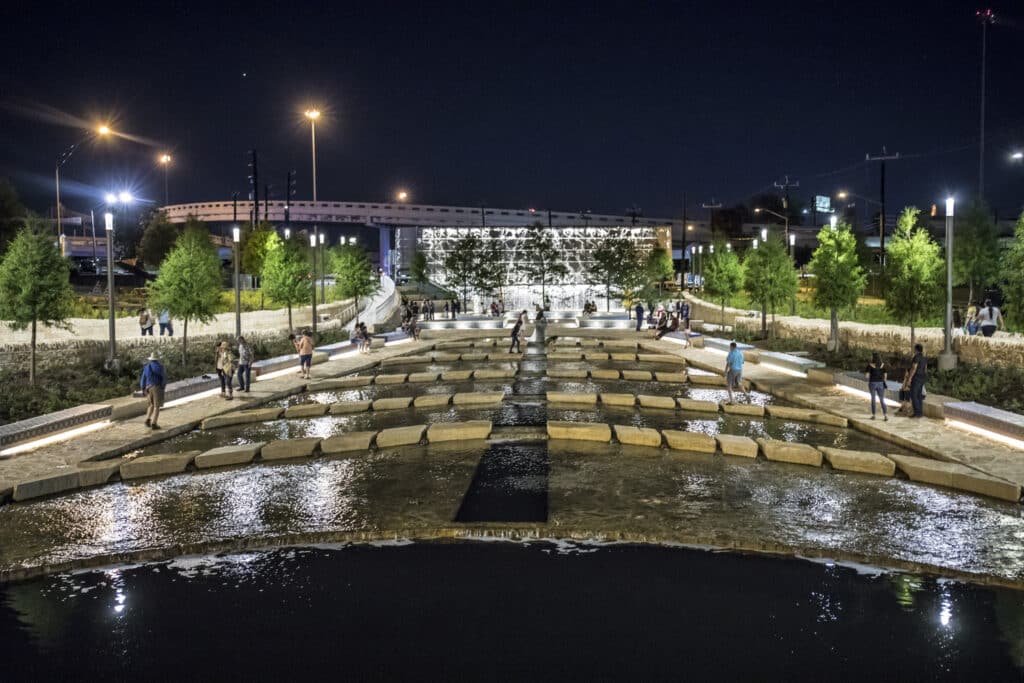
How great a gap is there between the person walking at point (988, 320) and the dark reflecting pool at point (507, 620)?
61.1ft

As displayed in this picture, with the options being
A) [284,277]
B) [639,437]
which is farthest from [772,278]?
[639,437]

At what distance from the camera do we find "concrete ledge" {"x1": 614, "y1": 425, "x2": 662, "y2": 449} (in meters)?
14.4

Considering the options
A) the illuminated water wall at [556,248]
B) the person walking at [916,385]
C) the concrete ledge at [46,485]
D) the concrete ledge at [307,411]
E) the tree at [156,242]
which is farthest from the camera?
the illuminated water wall at [556,248]

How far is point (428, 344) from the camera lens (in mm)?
34750

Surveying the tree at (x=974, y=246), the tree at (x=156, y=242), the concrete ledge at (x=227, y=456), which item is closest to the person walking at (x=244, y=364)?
the concrete ledge at (x=227, y=456)

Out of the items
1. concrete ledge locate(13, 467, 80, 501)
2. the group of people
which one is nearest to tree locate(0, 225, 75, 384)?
concrete ledge locate(13, 467, 80, 501)

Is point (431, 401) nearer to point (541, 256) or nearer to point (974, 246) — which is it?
point (974, 246)

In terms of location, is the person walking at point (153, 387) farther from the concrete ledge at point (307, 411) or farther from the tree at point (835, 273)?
the tree at point (835, 273)

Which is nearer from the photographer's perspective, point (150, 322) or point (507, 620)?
point (507, 620)

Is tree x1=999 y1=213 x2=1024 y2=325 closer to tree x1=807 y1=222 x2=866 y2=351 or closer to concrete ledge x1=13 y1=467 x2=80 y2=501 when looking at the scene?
tree x1=807 y1=222 x2=866 y2=351

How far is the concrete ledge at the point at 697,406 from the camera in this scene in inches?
713

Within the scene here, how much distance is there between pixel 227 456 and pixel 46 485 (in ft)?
8.39

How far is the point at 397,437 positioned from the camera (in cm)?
1474

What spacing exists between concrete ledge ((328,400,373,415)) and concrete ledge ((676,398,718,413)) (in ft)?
22.1
